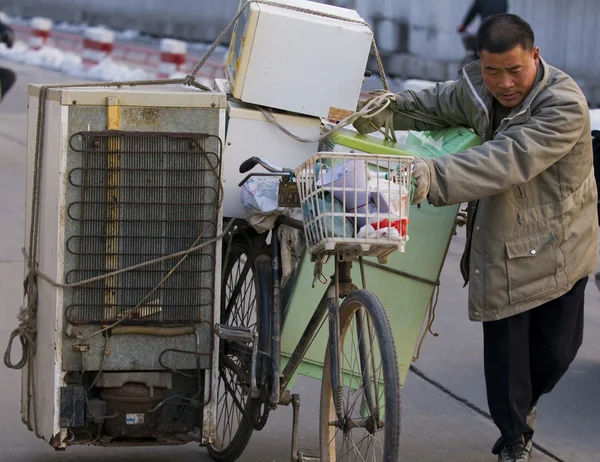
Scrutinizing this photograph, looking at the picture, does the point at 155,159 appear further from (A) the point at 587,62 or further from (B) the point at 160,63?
(B) the point at 160,63

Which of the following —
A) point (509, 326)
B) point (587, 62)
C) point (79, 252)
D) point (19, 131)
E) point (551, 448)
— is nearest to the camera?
point (79, 252)

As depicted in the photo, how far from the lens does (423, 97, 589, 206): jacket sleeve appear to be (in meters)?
3.26

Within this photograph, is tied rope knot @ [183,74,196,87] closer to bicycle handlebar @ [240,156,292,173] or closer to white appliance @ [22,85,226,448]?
white appliance @ [22,85,226,448]

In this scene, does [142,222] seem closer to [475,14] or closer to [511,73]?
[511,73]

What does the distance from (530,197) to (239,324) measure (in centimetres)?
116

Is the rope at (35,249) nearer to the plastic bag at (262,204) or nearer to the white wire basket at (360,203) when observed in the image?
the plastic bag at (262,204)

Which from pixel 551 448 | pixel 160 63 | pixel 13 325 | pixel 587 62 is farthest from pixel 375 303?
pixel 160 63

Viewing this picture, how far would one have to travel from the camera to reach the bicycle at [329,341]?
2.99 m

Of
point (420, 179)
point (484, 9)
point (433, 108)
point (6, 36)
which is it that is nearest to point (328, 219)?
point (420, 179)

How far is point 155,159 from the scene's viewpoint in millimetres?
3451

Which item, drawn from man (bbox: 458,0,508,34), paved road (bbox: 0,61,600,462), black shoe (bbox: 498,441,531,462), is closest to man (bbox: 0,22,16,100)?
paved road (bbox: 0,61,600,462)

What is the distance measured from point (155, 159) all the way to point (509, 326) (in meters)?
1.33

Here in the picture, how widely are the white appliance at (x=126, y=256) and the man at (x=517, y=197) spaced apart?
2.51ft

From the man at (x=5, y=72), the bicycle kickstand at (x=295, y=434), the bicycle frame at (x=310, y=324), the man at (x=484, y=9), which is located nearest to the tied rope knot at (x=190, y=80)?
the bicycle frame at (x=310, y=324)
